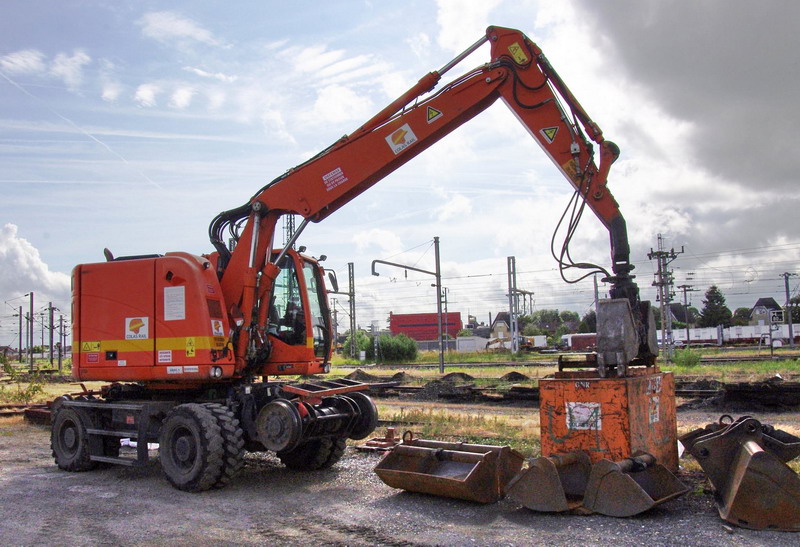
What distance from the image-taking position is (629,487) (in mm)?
6195

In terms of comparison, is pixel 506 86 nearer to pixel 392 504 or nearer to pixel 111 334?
pixel 392 504

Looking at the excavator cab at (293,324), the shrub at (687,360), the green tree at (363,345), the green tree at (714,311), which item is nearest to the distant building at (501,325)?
the green tree at (714,311)

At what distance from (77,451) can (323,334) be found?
3.93 meters

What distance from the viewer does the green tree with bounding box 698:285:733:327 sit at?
95000 millimetres

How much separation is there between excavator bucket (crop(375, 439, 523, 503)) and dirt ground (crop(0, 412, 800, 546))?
0.51 feet

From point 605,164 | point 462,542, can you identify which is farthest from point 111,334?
point 605,164

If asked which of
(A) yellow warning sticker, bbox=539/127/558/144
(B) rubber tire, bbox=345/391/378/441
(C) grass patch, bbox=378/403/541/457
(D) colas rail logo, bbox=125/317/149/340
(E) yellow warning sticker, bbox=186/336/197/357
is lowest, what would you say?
(C) grass patch, bbox=378/403/541/457

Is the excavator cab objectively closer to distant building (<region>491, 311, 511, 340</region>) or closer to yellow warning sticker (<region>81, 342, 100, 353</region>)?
yellow warning sticker (<region>81, 342, 100, 353</region>)

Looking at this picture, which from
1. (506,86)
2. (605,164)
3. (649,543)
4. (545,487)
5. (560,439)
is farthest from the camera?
(506,86)

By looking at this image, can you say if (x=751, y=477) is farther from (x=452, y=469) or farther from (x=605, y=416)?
(x=452, y=469)

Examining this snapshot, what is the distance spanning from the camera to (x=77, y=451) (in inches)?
395

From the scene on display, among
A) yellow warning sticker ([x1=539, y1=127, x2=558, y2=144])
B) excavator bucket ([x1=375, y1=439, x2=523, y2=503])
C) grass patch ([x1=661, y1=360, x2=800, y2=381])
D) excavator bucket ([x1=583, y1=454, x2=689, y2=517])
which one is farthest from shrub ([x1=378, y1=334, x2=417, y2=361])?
excavator bucket ([x1=583, y1=454, x2=689, y2=517])

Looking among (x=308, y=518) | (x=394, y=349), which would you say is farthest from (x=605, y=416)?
(x=394, y=349)

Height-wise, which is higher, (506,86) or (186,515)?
(506,86)
